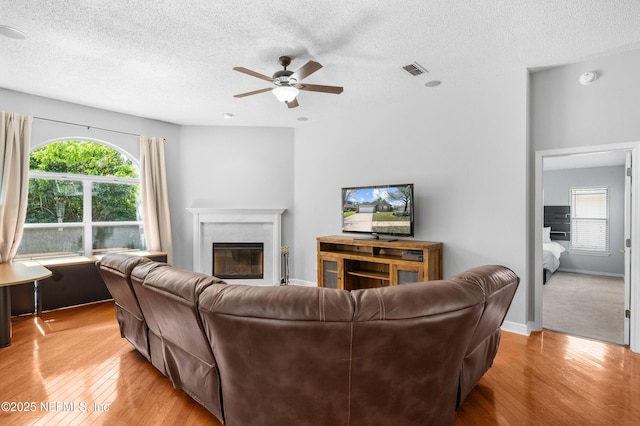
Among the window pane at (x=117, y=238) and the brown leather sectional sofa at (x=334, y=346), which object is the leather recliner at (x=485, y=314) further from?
the window pane at (x=117, y=238)

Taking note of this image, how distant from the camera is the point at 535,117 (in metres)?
3.37

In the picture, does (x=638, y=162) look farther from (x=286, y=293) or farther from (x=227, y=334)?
(x=227, y=334)

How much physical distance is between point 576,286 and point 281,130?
5.79m

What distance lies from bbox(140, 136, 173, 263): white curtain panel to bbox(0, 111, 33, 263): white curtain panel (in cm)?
136

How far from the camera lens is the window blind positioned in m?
6.38

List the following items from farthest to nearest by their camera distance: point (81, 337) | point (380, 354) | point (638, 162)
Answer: point (81, 337) → point (638, 162) → point (380, 354)

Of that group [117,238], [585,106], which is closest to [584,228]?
[585,106]

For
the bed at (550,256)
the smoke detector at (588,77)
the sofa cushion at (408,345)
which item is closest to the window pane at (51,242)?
the sofa cushion at (408,345)

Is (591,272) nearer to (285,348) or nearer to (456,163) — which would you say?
(456,163)

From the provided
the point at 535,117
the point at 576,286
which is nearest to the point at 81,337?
the point at 535,117

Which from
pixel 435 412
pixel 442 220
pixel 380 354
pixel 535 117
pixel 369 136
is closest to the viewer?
pixel 380 354

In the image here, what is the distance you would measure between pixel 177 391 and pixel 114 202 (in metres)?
3.77

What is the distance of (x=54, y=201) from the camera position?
4.29 meters

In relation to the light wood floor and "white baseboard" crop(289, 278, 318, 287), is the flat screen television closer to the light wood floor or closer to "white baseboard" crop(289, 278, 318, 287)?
"white baseboard" crop(289, 278, 318, 287)
